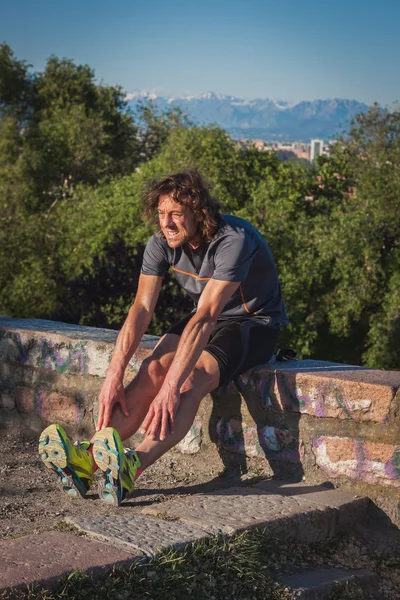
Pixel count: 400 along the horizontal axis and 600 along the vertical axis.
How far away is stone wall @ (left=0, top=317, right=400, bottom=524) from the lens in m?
3.64

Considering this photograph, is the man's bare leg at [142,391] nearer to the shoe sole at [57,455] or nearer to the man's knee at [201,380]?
the man's knee at [201,380]

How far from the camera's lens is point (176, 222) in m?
3.86

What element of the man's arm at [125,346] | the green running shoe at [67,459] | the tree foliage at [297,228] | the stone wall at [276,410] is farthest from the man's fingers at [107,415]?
the tree foliage at [297,228]

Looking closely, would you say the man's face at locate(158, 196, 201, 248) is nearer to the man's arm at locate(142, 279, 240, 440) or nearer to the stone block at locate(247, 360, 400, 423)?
the man's arm at locate(142, 279, 240, 440)

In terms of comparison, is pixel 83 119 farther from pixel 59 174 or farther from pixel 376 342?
pixel 376 342

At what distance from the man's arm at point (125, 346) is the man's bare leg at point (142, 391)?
0.03 meters

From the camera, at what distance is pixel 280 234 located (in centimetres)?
1841

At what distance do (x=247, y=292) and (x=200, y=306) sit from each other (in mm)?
369

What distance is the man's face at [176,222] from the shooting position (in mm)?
3847

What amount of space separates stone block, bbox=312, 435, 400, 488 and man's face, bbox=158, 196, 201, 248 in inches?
41.3

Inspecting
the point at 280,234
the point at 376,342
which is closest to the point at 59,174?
the point at 280,234

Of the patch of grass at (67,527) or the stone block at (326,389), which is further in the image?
the stone block at (326,389)

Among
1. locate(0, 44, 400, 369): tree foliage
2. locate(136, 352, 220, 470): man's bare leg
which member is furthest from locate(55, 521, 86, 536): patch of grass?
locate(0, 44, 400, 369): tree foliage

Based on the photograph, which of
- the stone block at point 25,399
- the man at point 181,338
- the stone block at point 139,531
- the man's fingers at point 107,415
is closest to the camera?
the stone block at point 139,531
